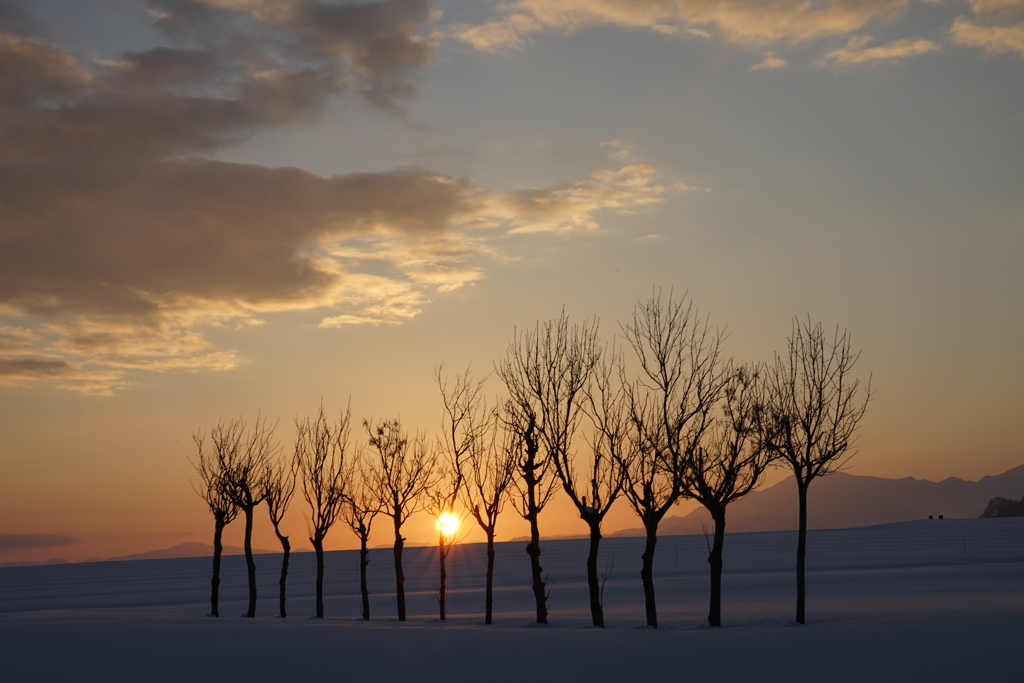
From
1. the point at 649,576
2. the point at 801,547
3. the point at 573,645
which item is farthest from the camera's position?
the point at 649,576

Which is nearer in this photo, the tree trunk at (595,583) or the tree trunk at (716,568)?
the tree trunk at (716,568)

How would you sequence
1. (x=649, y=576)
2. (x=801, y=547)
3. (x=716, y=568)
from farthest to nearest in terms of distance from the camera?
(x=649, y=576) → (x=716, y=568) → (x=801, y=547)

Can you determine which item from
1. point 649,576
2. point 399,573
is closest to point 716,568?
point 649,576

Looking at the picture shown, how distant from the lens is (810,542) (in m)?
75.1

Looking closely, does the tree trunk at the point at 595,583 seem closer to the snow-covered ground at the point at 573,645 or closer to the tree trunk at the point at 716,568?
the snow-covered ground at the point at 573,645

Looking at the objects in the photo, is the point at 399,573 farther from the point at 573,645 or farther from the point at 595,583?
the point at 573,645

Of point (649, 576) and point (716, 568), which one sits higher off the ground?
point (716, 568)

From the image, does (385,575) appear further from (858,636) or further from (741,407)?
(858,636)

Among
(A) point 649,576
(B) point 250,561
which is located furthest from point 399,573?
(A) point 649,576

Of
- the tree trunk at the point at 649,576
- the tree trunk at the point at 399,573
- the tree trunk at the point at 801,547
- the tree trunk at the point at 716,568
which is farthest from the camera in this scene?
the tree trunk at the point at 399,573

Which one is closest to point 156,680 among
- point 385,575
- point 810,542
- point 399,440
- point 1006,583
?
point 399,440

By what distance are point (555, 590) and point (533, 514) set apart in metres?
25.2

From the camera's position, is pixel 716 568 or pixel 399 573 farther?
pixel 399 573

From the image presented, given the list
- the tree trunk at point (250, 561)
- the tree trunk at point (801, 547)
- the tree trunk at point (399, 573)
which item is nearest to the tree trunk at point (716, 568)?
the tree trunk at point (801, 547)
